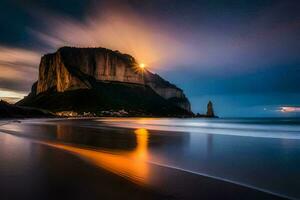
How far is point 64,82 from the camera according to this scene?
19988 centimetres

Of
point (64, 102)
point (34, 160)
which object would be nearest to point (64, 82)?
point (64, 102)

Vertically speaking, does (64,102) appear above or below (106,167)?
above

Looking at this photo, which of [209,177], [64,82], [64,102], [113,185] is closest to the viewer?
[113,185]

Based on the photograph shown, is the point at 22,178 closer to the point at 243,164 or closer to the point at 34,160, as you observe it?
the point at 34,160

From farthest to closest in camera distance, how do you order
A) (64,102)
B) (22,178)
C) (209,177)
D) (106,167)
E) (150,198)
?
1. (64,102)
2. (106,167)
3. (209,177)
4. (22,178)
5. (150,198)

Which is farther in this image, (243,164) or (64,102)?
(64,102)

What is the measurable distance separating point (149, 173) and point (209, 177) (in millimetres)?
1967

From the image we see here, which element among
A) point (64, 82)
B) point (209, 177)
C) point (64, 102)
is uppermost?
point (64, 82)

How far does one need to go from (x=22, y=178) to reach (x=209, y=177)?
5.64 m

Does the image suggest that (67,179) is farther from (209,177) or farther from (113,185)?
(209,177)

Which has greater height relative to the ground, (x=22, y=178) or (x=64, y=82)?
(x=64, y=82)

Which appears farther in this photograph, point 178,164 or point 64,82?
point 64,82

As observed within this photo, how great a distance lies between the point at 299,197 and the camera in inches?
243

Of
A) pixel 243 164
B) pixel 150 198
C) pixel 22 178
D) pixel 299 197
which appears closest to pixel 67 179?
pixel 22 178
